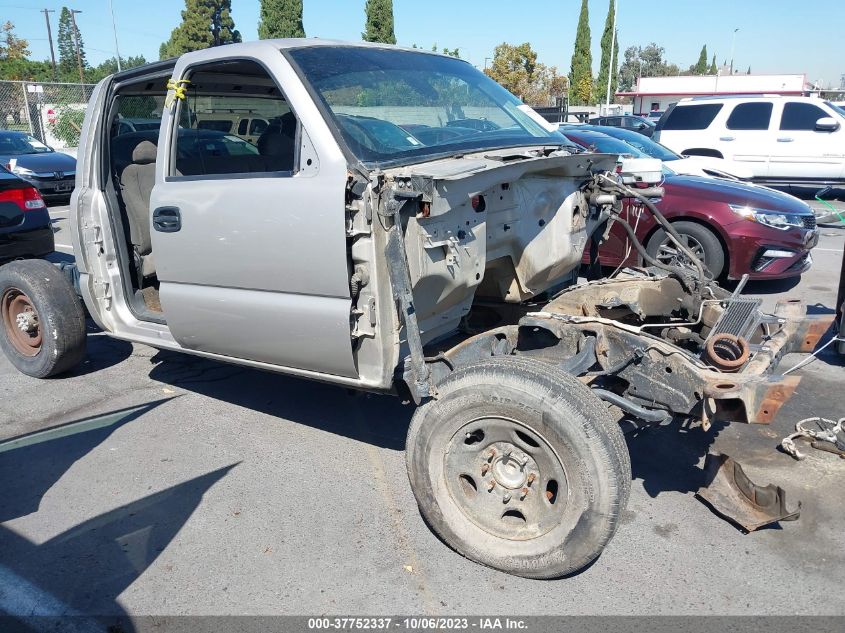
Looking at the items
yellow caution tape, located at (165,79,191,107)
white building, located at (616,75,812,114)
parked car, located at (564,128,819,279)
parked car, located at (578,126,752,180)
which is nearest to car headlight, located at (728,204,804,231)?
parked car, located at (564,128,819,279)

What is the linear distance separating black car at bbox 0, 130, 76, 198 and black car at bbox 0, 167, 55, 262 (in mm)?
8464

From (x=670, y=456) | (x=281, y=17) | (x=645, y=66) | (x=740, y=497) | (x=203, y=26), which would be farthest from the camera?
(x=645, y=66)

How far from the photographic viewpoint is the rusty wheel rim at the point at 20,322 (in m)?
5.43

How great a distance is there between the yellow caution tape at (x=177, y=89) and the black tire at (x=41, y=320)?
198 centimetres

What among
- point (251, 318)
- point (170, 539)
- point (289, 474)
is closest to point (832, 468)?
point (289, 474)

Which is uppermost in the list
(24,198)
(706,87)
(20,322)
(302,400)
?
(706,87)

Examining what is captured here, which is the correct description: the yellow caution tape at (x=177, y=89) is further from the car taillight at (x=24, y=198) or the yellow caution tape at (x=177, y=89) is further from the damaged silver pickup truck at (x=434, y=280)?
the car taillight at (x=24, y=198)

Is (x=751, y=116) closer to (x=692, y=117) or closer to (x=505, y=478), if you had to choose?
(x=692, y=117)

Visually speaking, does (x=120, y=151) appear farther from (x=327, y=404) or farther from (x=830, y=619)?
(x=830, y=619)

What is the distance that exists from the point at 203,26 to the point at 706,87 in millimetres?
32005

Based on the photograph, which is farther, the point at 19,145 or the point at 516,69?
the point at 516,69

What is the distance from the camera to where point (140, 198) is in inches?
200

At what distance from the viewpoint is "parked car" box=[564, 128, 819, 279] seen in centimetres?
715

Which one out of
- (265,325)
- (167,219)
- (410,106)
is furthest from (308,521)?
(410,106)
